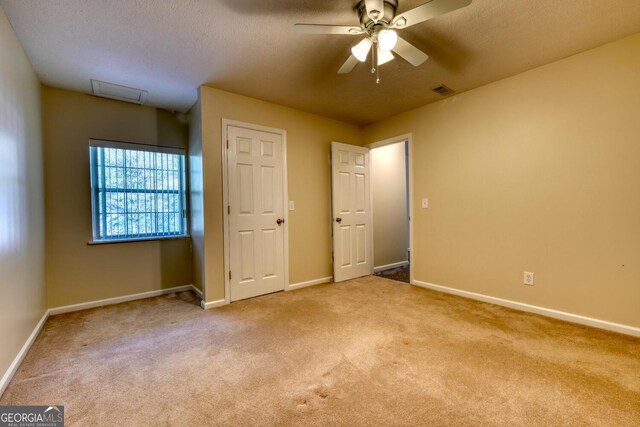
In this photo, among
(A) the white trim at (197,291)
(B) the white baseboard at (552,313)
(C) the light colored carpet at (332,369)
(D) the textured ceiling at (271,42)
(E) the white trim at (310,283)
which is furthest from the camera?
(E) the white trim at (310,283)

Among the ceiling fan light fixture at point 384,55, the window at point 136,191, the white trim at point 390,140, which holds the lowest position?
the window at point 136,191

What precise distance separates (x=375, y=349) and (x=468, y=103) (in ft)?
9.28

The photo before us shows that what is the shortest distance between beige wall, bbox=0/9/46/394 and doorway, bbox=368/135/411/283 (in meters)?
3.82

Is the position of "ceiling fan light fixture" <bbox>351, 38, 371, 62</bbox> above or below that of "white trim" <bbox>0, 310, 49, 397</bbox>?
above

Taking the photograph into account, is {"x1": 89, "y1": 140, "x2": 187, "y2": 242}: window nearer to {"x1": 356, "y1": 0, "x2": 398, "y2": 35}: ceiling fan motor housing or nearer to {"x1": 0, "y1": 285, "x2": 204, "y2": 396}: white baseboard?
{"x1": 0, "y1": 285, "x2": 204, "y2": 396}: white baseboard

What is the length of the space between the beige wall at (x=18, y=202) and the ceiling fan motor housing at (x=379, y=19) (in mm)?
2309

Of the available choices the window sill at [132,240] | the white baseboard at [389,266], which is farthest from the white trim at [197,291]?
the white baseboard at [389,266]

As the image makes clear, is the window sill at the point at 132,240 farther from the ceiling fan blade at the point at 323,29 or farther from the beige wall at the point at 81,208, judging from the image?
the ceiling fan blade at the point at 323,29

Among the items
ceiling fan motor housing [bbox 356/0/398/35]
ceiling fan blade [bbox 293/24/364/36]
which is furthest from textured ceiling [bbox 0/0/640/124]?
ceiling fan blade [bbox 293/24/364/36]

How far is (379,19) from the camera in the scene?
5.84 ft

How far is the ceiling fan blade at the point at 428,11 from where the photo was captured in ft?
4.94

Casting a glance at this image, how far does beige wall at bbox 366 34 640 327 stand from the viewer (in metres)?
2.27

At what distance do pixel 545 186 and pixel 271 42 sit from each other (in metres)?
2.79

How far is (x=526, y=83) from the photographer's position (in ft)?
8.99
